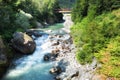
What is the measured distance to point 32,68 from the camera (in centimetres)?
2834

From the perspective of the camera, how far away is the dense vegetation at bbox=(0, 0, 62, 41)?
37.5 meters

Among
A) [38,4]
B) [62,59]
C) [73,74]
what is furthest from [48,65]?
[38,4]

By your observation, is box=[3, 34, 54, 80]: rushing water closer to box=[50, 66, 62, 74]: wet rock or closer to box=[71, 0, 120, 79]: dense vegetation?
box=[50, 66, 62, 74]: wet rock

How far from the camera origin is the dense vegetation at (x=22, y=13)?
37469 mm

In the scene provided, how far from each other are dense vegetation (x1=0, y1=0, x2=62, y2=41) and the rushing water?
5624 mm

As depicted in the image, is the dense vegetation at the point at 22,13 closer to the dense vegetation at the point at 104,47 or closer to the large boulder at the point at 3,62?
the large boulder at the point at 3,62

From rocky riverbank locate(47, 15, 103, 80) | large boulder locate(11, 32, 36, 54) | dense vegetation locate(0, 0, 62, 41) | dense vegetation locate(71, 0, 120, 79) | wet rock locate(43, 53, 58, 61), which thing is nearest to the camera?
dense vegetation locate(71, 0, 120, 79)

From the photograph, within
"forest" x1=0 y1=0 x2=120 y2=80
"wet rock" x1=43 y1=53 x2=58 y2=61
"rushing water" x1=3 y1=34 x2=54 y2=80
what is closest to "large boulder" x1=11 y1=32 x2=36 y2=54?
"forest" x1=0 y1=0 x2=120 y2=80

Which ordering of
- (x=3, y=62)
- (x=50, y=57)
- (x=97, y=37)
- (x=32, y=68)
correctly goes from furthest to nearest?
(x=50, y=57)
(x=32, y=68)
(x=97, y=37)
(x=3, y=62)

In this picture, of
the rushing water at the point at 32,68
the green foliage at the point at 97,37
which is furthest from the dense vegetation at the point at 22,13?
the green foliage at the point at 97,37

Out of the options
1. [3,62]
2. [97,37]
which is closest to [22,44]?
[3,62]

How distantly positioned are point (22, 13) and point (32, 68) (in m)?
22.5

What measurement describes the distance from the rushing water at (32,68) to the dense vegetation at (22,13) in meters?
5.62

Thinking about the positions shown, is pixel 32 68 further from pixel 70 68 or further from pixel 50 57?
pixel 70 68
